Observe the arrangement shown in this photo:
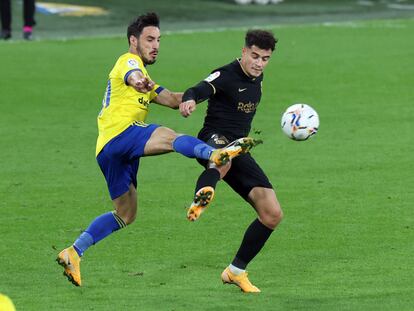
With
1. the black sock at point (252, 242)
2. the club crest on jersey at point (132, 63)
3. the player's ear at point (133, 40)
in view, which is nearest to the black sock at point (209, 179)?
the black sock at point (252, 242)

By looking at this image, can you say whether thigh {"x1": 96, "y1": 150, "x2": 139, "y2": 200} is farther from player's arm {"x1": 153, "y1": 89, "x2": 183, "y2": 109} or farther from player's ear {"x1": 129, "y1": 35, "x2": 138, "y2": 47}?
player's ear {"x1": 129, "y1": 35, "x2": 138, "y2": 47}

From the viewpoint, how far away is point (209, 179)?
11.2m

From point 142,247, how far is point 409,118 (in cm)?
1015

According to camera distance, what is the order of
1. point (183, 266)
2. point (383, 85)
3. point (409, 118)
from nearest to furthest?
point (183, 266)
point (409, 118)
point (383, 85)

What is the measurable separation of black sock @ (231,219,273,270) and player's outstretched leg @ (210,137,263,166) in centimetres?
104

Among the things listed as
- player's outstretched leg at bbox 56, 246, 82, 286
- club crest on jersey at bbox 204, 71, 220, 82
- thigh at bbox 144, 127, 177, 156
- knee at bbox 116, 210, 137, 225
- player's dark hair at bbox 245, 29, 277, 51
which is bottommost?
player's outstretched leg at bbox 56, 246, 82, 286

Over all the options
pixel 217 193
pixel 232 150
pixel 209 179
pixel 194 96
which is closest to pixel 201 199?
pixel 209 179

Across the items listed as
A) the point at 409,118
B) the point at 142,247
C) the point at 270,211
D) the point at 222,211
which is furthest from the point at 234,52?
the point at 270,211

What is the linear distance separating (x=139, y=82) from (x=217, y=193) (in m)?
5.93

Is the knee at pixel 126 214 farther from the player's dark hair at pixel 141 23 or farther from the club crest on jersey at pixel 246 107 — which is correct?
the player's dark hair at pixel 141 23

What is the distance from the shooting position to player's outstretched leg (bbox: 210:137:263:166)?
36.8 feet

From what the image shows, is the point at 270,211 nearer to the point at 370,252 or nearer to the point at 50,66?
the point at 370,252

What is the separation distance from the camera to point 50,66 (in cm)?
2775

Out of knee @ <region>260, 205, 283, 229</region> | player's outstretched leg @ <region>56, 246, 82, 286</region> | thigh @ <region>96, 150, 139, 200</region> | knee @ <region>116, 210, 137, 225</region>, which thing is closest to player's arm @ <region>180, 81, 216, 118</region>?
thigh @ <region>96, 150, 139, 200</region>
